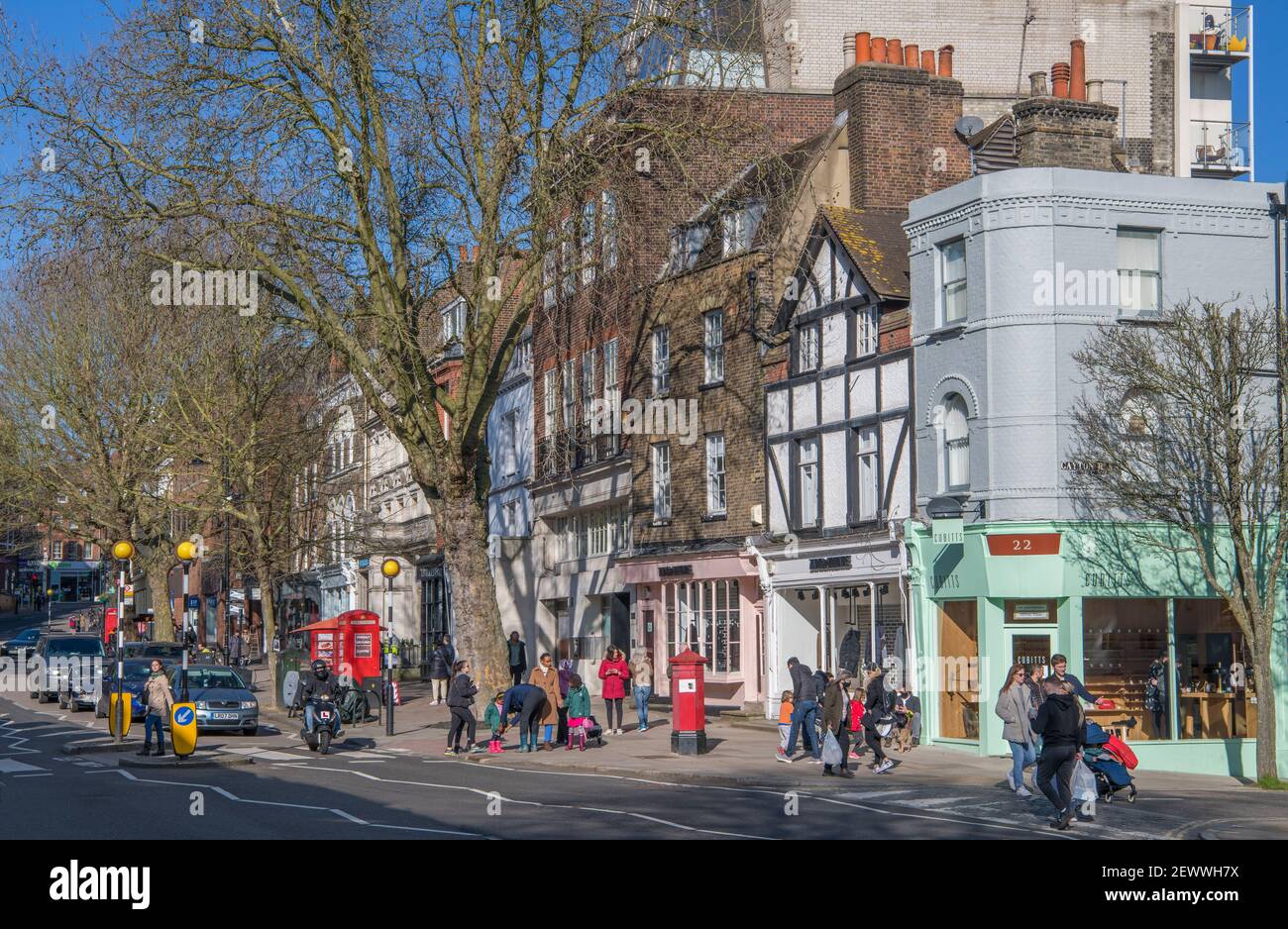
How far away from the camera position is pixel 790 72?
43.9 metres

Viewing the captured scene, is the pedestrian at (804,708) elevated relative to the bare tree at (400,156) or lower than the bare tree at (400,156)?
lower

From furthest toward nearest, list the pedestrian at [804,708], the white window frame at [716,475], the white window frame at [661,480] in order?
1. the white window frame at [661,480]
2. the white window frame at [716,475]
3. the pedestrian at [804,708]

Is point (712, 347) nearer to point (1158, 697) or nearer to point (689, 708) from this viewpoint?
point (689, 708)

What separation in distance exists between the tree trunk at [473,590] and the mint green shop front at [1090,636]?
839 cm

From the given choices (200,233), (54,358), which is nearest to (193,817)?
(200,233)

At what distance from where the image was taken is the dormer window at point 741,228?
35.7m

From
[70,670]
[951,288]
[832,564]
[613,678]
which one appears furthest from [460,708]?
Answer: [70,670]

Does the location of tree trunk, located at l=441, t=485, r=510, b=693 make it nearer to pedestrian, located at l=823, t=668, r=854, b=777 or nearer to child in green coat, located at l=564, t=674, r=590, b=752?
child in green coat, located at l=564, t=674, r=590, b=752

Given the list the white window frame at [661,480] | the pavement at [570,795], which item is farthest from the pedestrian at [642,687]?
the white window frame at [661,480]

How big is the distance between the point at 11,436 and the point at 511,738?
28086 mm

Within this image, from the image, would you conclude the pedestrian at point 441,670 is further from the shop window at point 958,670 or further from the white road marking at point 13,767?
the white road marking at point 13,767

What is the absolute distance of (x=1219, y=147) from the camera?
56344 millimetres

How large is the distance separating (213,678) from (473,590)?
671 cm

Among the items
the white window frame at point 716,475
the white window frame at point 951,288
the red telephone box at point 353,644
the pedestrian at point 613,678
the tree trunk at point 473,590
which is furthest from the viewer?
the red telephone box at point 353,644
